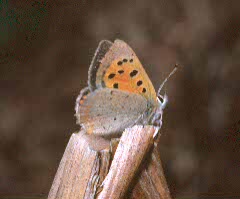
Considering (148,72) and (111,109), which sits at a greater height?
(148,72)

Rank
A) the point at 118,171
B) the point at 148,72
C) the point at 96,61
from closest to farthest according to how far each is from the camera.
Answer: the point at 118,171 → the point at 96,61 → the point at 148,72

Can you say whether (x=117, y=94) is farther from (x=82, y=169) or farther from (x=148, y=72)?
(x=148, y=72)

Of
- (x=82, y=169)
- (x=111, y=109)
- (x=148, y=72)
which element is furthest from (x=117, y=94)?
(x=148, y=72)

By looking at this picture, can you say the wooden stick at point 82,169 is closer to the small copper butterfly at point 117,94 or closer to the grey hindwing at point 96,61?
the small copper butterfly at point 117,94

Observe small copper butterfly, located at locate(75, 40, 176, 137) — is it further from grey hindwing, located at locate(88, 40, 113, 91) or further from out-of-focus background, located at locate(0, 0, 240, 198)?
out-of-focus background, located at locate(0, 0, 240, 198)

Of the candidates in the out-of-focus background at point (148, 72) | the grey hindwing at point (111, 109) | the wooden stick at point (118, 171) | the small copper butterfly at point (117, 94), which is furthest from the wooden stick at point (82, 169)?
the out-of-focus background at point (148, 72)

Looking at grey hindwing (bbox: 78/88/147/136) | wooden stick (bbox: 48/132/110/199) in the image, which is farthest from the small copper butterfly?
wooden stick (bbox: 48/132/110/199)

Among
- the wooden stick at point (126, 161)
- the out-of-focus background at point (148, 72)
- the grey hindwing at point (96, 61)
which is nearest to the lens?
the wooden stick at point (126, 161)

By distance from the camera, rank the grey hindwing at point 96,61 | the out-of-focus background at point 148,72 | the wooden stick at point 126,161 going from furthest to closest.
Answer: the out-of-focus background at point 148,72, the grey hindwing at point 96,61, the wooden stick at point 126,161

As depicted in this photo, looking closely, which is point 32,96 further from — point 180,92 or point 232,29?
point 232,29
